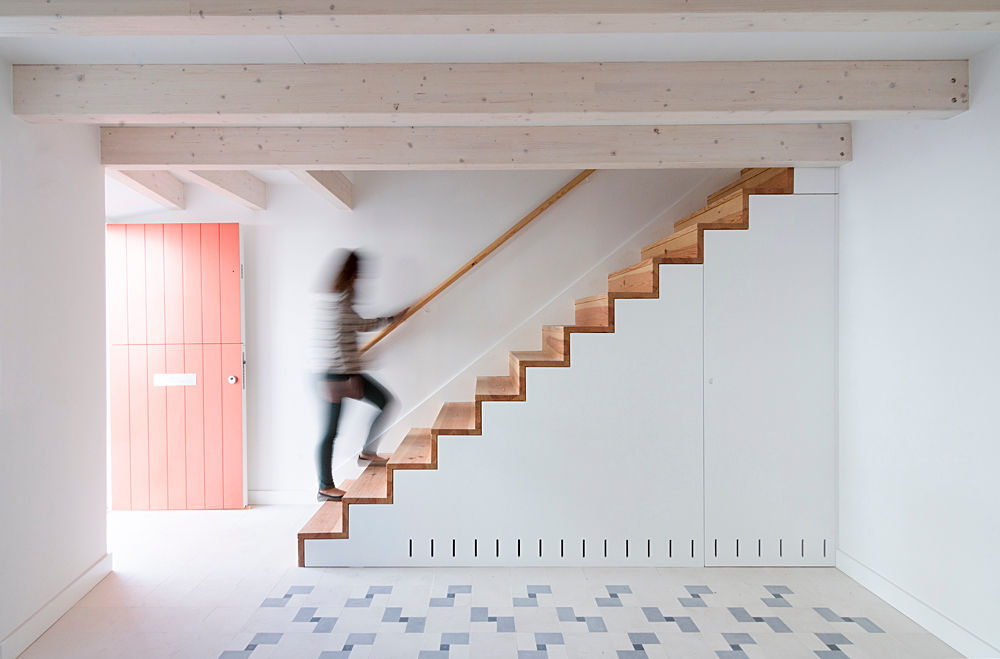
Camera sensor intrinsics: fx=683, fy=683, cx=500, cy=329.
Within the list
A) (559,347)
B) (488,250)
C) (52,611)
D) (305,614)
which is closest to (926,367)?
(559,347)

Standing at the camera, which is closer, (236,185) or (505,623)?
(505,623)

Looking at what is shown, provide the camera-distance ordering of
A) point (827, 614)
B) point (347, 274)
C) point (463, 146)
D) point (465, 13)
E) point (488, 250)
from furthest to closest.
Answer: point (488, 250) → point (347, 274) → point (463, 146) → point (827, 614) → point (465, 13)

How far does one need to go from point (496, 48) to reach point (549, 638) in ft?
7.72

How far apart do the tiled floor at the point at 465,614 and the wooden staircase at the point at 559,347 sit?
1.12ft

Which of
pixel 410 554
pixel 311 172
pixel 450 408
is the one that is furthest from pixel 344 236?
pixel 410 554

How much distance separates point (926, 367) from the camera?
9.56ft

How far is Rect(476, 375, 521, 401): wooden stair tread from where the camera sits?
144 inches

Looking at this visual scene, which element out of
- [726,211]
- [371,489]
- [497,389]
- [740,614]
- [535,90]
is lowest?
[740,614]

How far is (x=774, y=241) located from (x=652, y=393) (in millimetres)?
1048

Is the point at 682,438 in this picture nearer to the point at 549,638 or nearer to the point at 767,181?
the point at 549,638

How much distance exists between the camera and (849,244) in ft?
11.7

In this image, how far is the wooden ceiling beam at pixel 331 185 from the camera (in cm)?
386

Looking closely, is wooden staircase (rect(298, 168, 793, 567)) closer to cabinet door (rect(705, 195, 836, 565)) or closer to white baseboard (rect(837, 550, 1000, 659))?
cabinet door (rect(705, 195, 836, 565))

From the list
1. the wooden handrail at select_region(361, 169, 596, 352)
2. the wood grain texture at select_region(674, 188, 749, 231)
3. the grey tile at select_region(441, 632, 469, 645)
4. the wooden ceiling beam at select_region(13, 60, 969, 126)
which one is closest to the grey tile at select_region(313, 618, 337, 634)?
the grey tile at select_region(441, 632, 469, 645)
